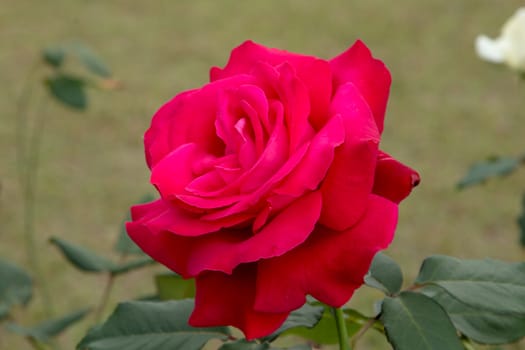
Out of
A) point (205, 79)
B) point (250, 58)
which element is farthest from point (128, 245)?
point (205, 79)

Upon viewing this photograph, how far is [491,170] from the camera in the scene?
4.06ft

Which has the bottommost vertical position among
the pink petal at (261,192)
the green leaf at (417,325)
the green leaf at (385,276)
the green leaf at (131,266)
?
the green leaf at (131,266)

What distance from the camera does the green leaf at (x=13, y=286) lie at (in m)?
0.92

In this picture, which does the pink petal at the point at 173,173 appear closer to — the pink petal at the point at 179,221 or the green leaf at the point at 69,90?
the pink petal at the point at 179,221

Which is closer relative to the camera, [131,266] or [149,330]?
[149,330]

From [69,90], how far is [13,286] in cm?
47

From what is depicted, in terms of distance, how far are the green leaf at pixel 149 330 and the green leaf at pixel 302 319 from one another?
0.18 ft

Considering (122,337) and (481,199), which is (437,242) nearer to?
(481,199)

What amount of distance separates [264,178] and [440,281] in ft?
0.54

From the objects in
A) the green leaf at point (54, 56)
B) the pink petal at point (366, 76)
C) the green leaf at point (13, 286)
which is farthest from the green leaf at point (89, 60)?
the pink petal at point (366, 76)

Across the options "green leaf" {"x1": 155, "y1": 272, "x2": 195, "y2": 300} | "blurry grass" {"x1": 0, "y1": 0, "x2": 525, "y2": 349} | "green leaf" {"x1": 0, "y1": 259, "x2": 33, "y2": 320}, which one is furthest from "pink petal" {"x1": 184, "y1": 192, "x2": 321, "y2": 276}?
"blurry grass" {"x1": 0, "y1": 0, "x2": 525, "y2": 349}

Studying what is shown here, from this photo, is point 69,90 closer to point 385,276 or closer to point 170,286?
point 170,286

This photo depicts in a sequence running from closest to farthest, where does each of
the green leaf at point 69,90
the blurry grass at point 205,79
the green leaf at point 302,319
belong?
1. the green leaf at point 302,319
2. the green leaf at point 69,90
3. the blurry grass at point 205,79

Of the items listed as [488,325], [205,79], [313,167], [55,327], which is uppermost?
[205,79]
